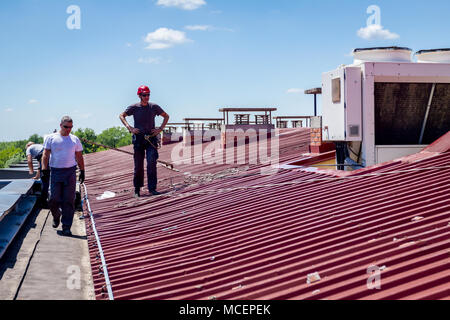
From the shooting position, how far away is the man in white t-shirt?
6.41 metres

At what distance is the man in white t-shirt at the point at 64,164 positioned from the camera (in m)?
6.41

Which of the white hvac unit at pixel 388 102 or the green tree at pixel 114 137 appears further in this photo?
the green tree at pixel 114 137

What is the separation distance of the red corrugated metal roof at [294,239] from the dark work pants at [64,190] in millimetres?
483

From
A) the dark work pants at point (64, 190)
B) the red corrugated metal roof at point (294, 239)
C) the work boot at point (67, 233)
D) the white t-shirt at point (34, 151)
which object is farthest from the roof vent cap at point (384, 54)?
the white t-shirt at point (34, 151)

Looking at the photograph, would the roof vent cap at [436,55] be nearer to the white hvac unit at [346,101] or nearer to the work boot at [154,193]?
the white hvac unit at [346,101]

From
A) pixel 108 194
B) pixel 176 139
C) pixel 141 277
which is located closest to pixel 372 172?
pixel 141 277

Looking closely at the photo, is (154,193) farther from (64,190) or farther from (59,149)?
(59,149)

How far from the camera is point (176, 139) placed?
25.0 m

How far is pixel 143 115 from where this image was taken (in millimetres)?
7824

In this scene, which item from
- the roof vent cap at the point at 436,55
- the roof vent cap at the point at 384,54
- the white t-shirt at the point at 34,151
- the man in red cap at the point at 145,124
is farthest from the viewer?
the white t-shirt at the point at 34,151

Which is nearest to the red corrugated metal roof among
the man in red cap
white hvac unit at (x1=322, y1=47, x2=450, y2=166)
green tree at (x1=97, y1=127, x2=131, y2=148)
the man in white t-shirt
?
the man in white t-shirt

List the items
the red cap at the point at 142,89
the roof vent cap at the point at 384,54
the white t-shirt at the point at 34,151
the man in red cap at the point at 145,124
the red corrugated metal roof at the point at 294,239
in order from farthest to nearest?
the white t-shirt at the point at 34,151
the roof vent cap at the point at 384,54
the man in red cap at the point at 145,124
the red cap at the point at 142,89
the red corrugated metal roof at the point at 294,239

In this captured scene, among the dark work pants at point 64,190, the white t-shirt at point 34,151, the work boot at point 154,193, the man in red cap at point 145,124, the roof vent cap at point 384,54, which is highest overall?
the roof vent cap at point 384,54

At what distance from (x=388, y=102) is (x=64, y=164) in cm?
507
